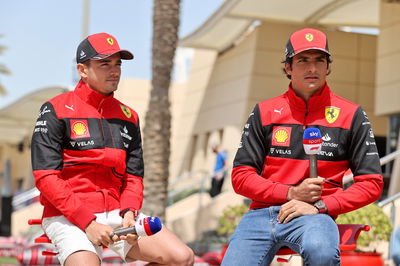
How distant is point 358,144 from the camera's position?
496 centimetres

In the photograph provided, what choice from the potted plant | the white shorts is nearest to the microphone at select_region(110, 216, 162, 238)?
the white shorts

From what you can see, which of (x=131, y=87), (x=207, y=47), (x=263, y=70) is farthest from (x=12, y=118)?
(x=263, y=70)

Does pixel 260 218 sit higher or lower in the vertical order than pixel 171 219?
higher

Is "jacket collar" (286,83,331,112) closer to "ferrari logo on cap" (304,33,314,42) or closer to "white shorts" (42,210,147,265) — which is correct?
"ferrari logo on cap" (304,33,314,42)

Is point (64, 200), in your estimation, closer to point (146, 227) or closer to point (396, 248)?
point (146, 227)

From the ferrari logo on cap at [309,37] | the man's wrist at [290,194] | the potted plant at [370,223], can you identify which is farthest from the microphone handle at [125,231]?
the potted plant at [370,223]

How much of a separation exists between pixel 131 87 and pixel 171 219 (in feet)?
45.1

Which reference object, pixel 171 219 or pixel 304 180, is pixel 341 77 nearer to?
pixel 171 219

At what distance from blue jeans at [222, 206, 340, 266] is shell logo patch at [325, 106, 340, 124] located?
627 mm

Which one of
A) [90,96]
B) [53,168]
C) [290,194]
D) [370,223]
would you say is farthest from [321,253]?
[370,223]

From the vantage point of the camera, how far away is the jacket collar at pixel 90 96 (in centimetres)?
548

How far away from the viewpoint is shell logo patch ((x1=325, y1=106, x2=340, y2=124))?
503 centimetres

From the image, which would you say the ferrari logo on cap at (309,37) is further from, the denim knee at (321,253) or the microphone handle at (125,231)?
the microphone handle at (125,231)

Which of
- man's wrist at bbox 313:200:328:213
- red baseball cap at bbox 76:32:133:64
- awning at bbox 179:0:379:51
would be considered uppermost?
awning at bbox 179:0:379:51
